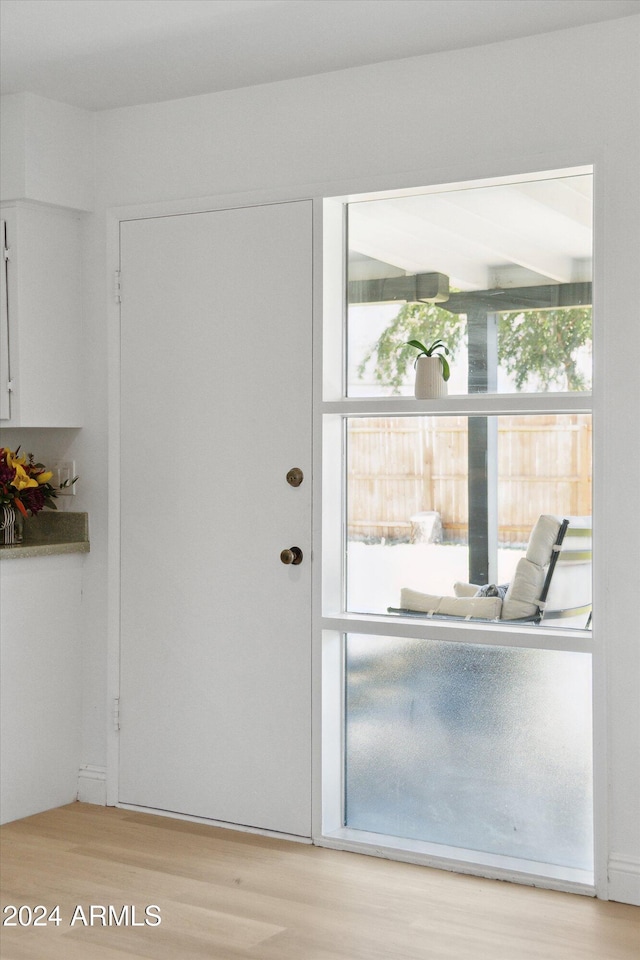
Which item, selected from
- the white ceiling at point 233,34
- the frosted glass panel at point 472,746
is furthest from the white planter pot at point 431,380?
the white ceiling at point 233,34

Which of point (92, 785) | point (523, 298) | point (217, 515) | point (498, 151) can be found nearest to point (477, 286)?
point (523, 298)

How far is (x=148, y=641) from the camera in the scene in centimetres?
371

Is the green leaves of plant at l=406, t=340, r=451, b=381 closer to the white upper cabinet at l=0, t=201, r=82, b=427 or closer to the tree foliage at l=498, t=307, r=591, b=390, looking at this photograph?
the tree foliage at l=498, t=307, r=591, b=390

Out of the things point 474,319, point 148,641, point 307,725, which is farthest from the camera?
point 148,641

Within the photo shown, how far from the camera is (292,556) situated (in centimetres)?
340

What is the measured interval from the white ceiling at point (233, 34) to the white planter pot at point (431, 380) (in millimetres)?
937

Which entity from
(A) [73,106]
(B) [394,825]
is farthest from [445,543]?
(A) [73,106]

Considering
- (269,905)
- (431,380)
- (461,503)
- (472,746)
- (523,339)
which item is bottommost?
(269,905)

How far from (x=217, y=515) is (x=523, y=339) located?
1193mm

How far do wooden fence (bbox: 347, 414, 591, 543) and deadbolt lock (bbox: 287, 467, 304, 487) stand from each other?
171 millimetres

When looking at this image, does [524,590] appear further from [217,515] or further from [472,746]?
[217,515]

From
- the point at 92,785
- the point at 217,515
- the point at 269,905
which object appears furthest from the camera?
the point at 92,785

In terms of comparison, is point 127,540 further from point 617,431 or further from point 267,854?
point 617,431

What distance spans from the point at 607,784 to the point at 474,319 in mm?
1413
